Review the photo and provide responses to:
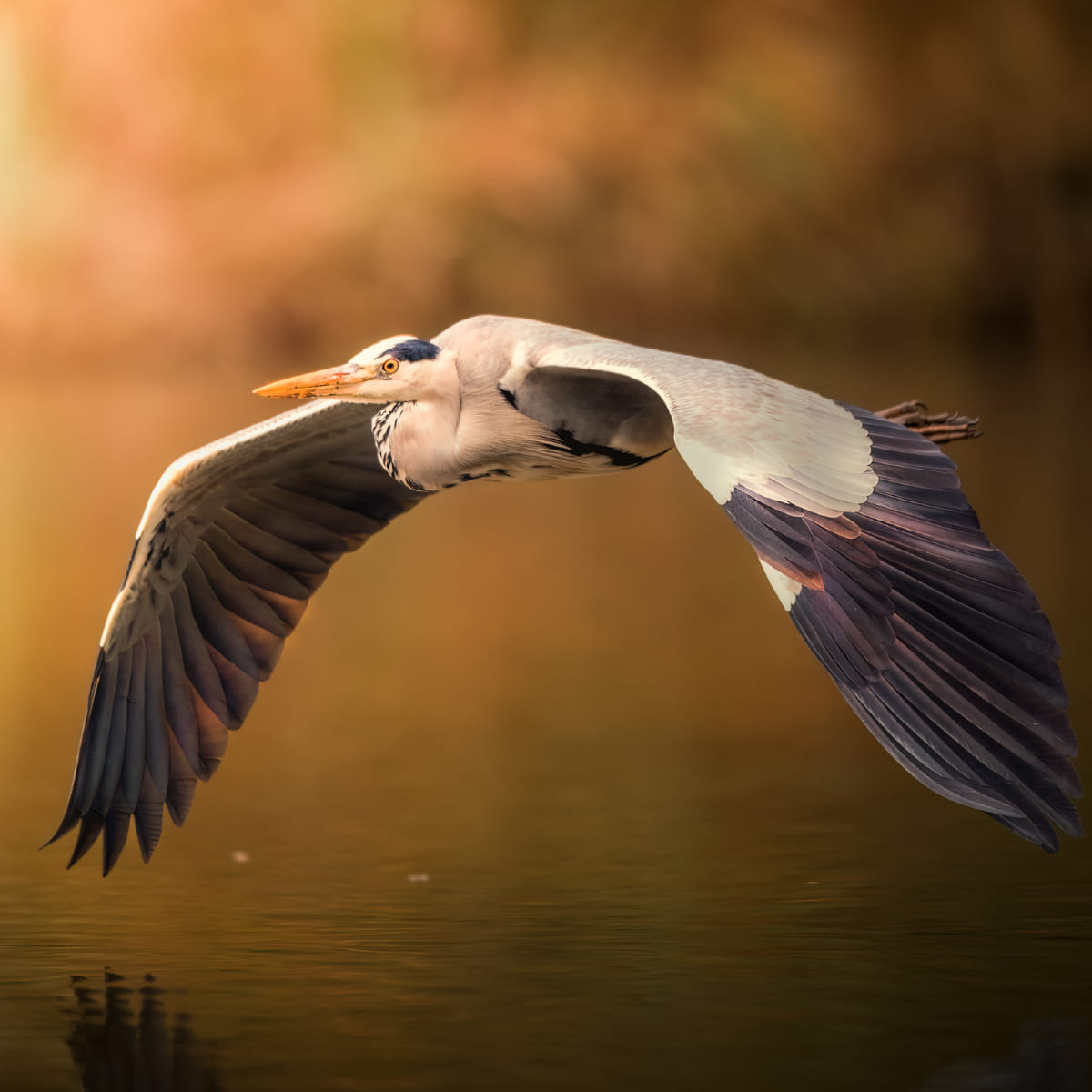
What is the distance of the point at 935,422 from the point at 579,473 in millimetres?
1027

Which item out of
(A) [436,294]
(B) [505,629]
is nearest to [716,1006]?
(B) [505,629]

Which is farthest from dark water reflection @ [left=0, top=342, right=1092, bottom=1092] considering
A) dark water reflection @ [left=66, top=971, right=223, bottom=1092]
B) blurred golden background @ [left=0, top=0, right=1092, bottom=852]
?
blurred golden background @ [left=0, top=0, right=1092, bottom=852]

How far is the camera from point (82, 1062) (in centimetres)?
405

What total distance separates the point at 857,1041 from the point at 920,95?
2187 centimetres

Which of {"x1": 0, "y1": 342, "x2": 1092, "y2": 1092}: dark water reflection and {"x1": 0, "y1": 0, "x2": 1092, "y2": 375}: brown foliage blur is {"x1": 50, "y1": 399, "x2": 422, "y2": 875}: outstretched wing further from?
{"x1": 0, "y1": 0, "x2": 1092, "y2": 375}: brown foliage blur

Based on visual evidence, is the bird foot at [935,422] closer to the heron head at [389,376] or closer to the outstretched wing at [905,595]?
the outstretched wing at [905,595]

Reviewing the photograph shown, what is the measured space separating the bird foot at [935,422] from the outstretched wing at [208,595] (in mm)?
1477

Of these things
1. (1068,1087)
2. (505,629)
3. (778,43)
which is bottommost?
(1068,1087)

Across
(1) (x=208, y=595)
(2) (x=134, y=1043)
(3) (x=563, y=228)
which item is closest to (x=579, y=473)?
(1) (x=208, y=595)

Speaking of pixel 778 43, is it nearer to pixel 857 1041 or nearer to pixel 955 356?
pixel 955 356

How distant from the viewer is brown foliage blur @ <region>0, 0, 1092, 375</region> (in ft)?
73.1

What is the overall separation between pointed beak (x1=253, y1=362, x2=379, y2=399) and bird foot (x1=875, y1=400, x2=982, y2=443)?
1.35 m

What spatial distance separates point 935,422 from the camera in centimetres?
500

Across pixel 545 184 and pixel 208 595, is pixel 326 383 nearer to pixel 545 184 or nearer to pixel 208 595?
pixel 208 595
